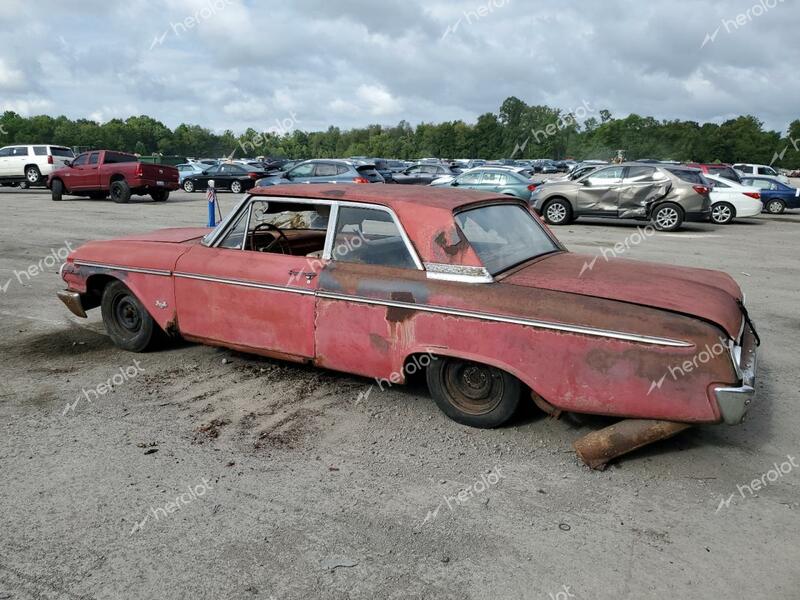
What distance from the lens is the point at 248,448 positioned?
3729 mm

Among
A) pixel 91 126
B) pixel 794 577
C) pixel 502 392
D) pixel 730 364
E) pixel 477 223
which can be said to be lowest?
pixel 794 577

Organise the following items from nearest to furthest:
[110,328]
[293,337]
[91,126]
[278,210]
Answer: [293,337] < [278,210] < [110,328] < [91,126]

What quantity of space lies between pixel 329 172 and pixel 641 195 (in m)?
9.21

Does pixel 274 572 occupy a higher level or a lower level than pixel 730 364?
lower

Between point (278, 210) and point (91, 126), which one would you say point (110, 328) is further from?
point (91, 126)

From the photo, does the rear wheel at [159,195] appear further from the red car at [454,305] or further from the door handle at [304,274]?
the door handle at [304,274]

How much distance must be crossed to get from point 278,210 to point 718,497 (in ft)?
11.4

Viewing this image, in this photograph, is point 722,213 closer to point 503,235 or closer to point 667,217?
point 667,217

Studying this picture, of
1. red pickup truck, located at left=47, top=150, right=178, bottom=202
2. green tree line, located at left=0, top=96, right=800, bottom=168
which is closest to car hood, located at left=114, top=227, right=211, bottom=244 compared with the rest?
red pickup truck, located at left=47, top=150, right=178, bottom=202

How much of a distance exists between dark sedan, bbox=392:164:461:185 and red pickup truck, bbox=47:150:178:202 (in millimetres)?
9921

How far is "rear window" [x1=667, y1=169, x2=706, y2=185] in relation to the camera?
1510 centimetres

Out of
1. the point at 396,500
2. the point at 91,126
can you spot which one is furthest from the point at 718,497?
the point at 91,126
